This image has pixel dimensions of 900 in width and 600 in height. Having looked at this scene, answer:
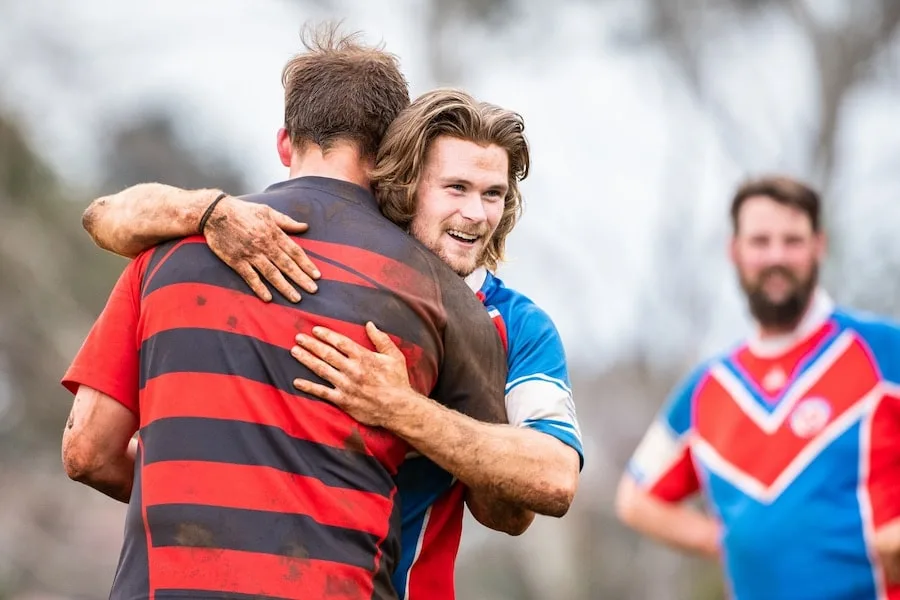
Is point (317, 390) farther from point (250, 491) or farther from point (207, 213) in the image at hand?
point (207, 213)

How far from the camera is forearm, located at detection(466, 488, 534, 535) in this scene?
11.8 feet

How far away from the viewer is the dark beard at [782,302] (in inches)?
246

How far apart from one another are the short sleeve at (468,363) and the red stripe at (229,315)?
0.83 ft

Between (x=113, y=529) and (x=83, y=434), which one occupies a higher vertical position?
(x=83, y=434)

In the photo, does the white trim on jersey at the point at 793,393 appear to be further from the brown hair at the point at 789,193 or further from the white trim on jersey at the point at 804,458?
the brown hair at the point at 789,193

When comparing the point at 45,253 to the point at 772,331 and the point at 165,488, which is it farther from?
the point at 165,488

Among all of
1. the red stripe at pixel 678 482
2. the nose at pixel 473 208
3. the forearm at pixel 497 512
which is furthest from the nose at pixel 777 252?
the forearm at pixel 497 512

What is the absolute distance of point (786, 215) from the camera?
6.45 m

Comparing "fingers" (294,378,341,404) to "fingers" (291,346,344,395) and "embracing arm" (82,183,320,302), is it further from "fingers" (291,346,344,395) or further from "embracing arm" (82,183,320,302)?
"embracing arm" (82,183,320,302)

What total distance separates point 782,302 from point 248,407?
3.51m

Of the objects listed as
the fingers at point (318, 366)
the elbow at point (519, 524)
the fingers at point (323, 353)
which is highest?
the fingers at point (323, 353)

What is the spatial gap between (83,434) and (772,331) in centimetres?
365

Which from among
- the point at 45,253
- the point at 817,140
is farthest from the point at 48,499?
the point at 817,140

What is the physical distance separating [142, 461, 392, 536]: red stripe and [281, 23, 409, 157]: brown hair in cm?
93
